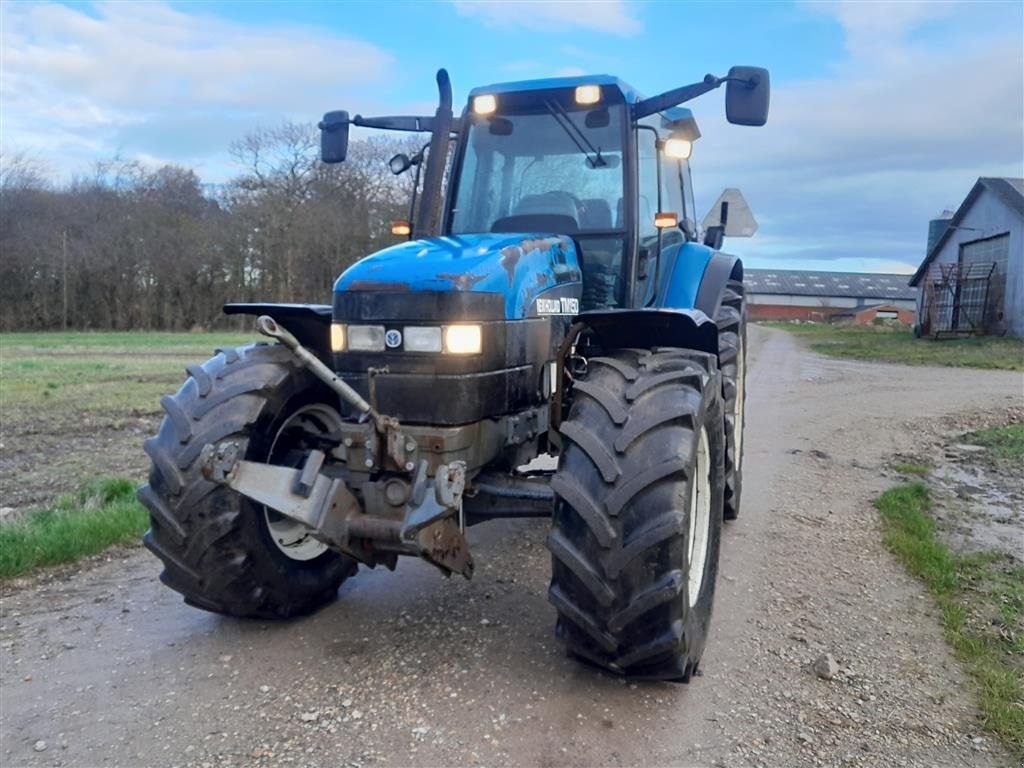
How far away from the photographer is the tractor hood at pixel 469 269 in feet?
11.8

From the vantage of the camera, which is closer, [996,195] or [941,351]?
[941,351]

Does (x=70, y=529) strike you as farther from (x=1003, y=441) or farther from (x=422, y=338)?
(x=1003, y=441)

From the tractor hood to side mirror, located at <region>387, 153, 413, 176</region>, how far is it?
1045mm

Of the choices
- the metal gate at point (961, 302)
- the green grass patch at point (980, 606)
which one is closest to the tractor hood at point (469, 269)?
the green grass patch at point (980, 606)

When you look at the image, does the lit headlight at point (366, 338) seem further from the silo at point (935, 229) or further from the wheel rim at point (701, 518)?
the silo at point (935, 229)

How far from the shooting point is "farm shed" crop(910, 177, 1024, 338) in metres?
25.4

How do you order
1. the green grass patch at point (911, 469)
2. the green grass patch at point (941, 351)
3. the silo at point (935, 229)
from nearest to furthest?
the green grass patch at point (911, 469), the green grass patch at point (941, 351), the silo at point (935, 229)

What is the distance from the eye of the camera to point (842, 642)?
3.88m

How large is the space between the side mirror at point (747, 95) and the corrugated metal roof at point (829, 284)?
68505mm

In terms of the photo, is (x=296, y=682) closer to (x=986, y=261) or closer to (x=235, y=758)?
(x=235, y=758)

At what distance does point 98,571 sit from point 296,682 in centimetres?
204

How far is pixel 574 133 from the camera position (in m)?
4.75

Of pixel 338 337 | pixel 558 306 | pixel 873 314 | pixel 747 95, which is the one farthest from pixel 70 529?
Answer: pixel 873 314

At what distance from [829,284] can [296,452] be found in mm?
76150
